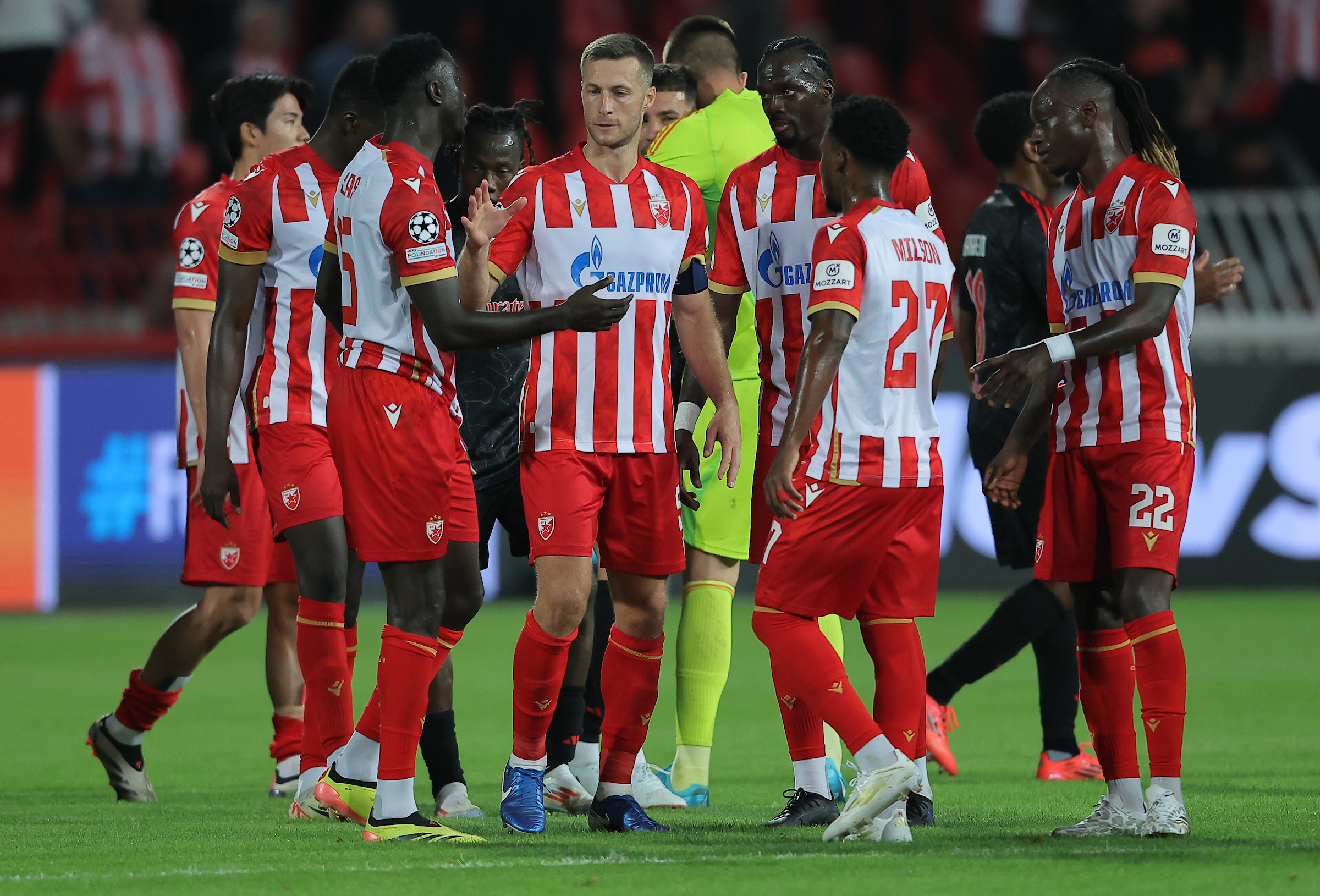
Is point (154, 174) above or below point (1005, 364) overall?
above

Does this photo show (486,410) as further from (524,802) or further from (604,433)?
(524,802)

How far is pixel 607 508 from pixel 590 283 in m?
0.68

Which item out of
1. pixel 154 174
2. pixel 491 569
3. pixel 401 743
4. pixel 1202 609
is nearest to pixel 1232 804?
pixel 401 743

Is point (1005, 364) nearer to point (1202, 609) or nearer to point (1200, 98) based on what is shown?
point (1202, 609)

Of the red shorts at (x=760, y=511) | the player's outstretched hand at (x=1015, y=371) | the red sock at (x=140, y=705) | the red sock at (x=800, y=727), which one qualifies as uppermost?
the player's outstretched hand at (x=1015, y=371)

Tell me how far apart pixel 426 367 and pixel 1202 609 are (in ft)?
28.7

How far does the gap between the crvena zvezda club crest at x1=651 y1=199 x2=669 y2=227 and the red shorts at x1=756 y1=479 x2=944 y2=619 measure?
92 cm

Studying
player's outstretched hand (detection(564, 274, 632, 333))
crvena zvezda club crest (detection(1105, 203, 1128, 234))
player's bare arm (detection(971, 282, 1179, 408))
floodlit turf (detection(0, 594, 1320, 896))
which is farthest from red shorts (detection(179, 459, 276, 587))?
crvena zvezda club crest (detection(1105, 203, 1128, 234))

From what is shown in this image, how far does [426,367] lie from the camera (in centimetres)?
479

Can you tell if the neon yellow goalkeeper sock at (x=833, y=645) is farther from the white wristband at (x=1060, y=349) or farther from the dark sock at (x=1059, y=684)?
the white wristband at (x=1060, y=349)

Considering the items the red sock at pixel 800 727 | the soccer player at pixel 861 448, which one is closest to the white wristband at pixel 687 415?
the soccer player at pixel 861 448

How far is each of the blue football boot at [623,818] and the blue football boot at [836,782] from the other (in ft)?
3.14

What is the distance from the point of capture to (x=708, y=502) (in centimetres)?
586

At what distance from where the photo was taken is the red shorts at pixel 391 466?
4.65 m
